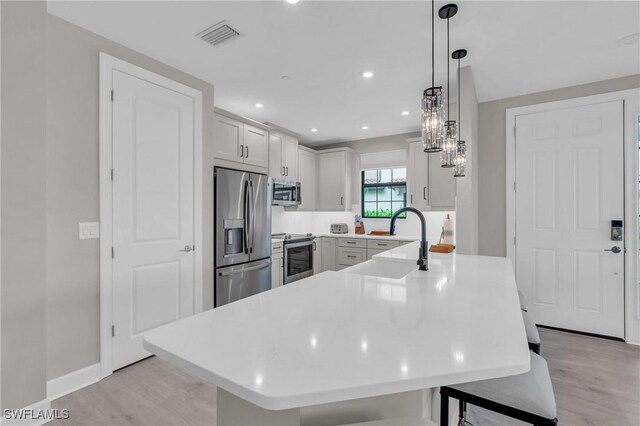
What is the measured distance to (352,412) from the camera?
1.00 m

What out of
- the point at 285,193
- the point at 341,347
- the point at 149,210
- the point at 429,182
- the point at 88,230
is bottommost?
the point at 341,347

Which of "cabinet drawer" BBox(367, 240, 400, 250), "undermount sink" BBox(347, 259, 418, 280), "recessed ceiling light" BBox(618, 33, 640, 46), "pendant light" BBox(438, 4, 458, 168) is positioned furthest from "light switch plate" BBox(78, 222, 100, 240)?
"recessed ceiling light" BBox(618, 33, 640, 46)

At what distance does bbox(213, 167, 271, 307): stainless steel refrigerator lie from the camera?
9.93ft

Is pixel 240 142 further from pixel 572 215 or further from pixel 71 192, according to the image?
pixel 572 215

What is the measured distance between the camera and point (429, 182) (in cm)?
419

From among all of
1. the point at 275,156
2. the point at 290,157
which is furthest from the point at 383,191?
the point at 275,156

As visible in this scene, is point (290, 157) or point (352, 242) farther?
point (352, 242)

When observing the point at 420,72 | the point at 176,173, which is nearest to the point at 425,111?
the point at 420,72

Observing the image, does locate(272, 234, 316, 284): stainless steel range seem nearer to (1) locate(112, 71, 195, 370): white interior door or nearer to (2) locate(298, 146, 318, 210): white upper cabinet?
(2) locate(298, 146, 318, 210): white upper cabinet

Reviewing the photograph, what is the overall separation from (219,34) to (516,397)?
2679 mm

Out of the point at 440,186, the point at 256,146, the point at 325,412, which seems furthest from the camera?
the point at 440,186

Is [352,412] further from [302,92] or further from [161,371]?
[302,92]

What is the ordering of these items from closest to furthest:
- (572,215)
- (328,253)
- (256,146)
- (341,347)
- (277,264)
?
(341,347), (572,215), (256,146), (277,264), (328,253)

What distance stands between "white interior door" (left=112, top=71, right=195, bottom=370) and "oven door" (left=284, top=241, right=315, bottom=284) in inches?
58.5
